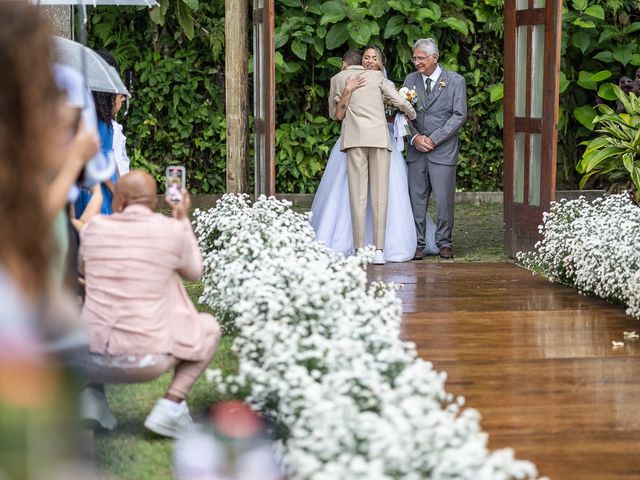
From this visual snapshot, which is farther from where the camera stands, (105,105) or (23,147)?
(105,105)

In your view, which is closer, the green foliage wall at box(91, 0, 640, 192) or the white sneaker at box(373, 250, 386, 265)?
the white sneaker at box(373, 250, 386, 265)

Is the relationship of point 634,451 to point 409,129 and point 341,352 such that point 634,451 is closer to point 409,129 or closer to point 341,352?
point 341,352

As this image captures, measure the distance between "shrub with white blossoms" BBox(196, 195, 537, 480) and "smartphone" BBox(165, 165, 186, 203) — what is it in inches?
23.9

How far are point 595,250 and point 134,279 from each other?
4.35 metres

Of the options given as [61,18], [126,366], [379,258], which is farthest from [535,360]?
[61,18]

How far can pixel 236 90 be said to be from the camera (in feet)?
38.2

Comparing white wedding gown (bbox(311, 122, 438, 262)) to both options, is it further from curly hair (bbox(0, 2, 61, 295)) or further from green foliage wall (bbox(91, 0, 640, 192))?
curly hair (bbox(0, 2, 61, 295))

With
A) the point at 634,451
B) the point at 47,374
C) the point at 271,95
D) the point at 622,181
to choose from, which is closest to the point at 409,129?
the point at 271,95

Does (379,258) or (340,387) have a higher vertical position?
(340,387)

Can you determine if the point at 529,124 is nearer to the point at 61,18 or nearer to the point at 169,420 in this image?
the point at 61,18

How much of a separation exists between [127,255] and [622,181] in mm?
8129

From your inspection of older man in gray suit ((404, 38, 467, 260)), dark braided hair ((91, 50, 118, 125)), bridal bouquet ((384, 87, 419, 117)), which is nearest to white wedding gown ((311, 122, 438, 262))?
older man in gray suit ((404, 38, 467, 260))

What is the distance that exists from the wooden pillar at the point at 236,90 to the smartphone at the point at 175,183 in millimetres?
6274

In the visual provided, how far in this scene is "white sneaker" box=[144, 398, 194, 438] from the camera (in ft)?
17.1
